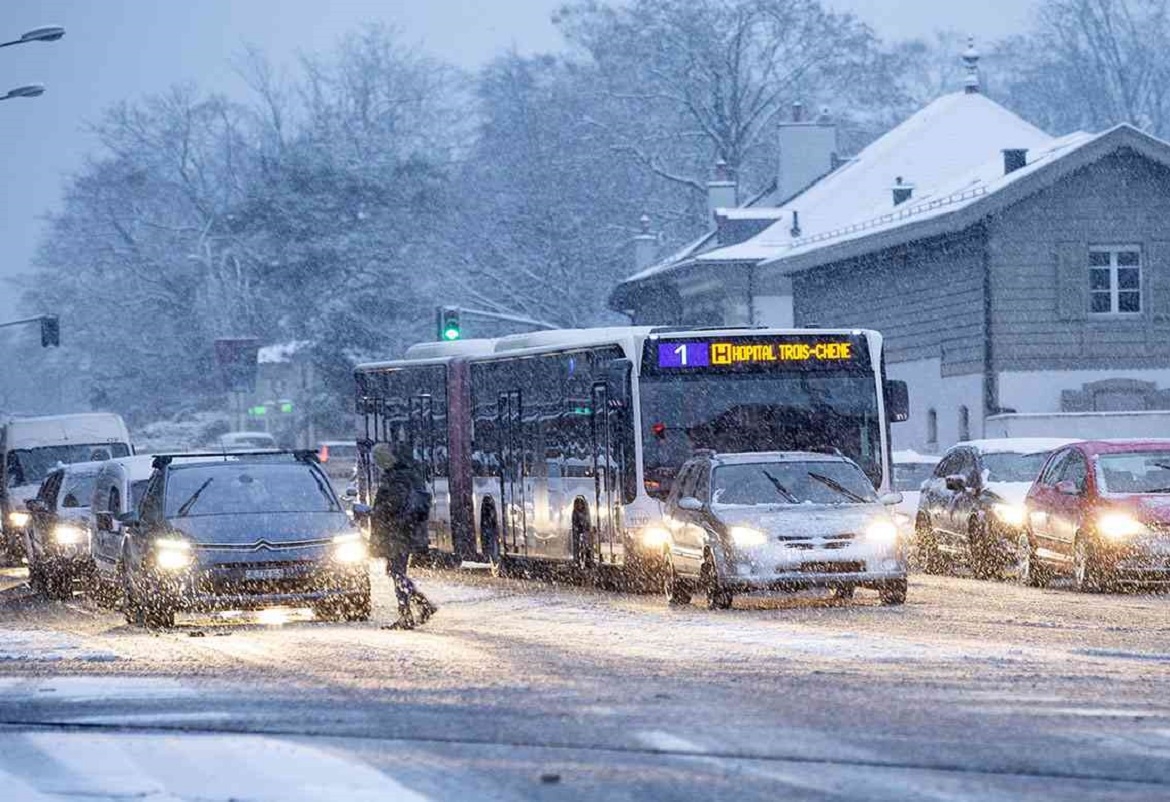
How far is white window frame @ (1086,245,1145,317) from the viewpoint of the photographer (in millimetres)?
49062

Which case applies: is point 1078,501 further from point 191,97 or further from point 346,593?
point 191,97

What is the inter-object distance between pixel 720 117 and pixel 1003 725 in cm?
6776

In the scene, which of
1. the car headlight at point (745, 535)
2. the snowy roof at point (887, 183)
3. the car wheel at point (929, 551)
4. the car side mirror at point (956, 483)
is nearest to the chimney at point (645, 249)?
the snowy roof at point (887, 183)

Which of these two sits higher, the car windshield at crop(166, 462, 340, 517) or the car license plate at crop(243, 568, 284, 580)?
the car windshield at crop(166, 462, 340, 517)

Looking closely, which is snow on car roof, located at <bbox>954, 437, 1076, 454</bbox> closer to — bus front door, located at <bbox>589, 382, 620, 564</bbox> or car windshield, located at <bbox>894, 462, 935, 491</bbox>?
bus front door, located at <bbox>589, 382, 620, 564</bbox>

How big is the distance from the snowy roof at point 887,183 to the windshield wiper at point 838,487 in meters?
27.8

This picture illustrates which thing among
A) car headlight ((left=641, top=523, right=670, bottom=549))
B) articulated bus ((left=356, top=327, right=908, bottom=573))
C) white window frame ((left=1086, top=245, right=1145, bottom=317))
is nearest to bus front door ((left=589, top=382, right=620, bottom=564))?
articulated bus ((left=356, top=327, right=908, bottom=573))

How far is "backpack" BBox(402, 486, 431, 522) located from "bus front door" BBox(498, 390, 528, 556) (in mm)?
8604

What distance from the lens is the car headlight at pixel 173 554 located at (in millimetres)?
22031

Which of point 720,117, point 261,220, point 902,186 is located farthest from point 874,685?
point 261,220

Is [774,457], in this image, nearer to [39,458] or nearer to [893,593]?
[893,593]

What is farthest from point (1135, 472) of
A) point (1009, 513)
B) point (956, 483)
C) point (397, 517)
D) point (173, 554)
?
point (173, 554)

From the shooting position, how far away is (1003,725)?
12320mm

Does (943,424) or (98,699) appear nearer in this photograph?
(98,699)
